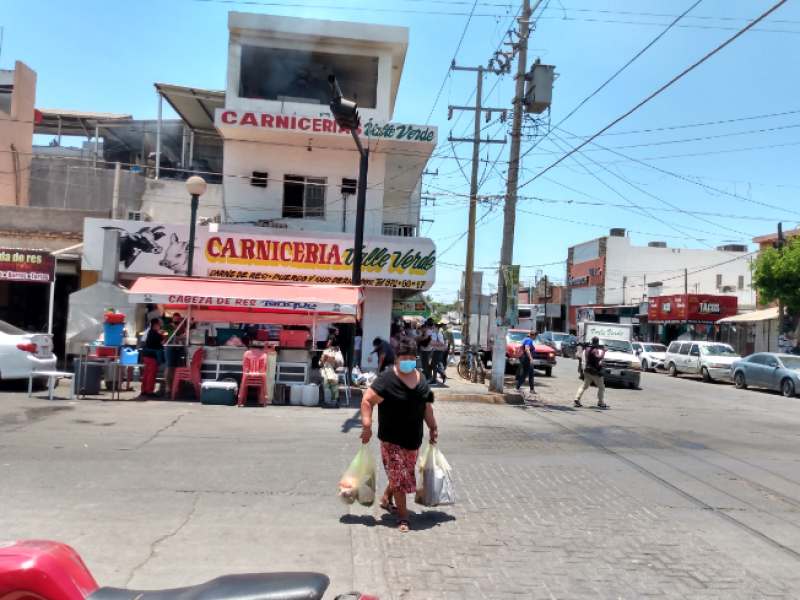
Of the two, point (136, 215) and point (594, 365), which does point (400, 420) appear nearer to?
point (594, 365)

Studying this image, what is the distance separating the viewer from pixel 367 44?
73.7ft

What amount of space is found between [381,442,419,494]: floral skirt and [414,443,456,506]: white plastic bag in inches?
5.7

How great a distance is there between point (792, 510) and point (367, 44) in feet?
63.3

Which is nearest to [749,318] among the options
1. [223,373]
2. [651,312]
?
[651,312]

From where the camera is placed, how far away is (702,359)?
2997 cm

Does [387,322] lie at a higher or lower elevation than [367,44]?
lower

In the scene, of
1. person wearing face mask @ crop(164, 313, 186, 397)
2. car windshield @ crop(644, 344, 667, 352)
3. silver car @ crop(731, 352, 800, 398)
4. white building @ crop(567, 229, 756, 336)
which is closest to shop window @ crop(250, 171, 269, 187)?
person wearing face mask @ crop(164, 313, 186, 397)

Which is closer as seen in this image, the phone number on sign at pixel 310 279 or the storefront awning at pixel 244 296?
the storefront awning at pixel 244 296

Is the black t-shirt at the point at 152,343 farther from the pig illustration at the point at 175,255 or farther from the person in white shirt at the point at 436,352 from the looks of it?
the person in white shirt at the point at 436,352

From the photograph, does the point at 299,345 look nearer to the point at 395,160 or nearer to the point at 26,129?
the point at 395,160

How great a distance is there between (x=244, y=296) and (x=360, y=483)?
384 inches

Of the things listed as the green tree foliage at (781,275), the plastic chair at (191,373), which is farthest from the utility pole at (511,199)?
the green tree foliage at (781,275)

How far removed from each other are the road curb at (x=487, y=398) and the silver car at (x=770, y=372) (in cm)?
1120

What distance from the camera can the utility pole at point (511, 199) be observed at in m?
17.8
